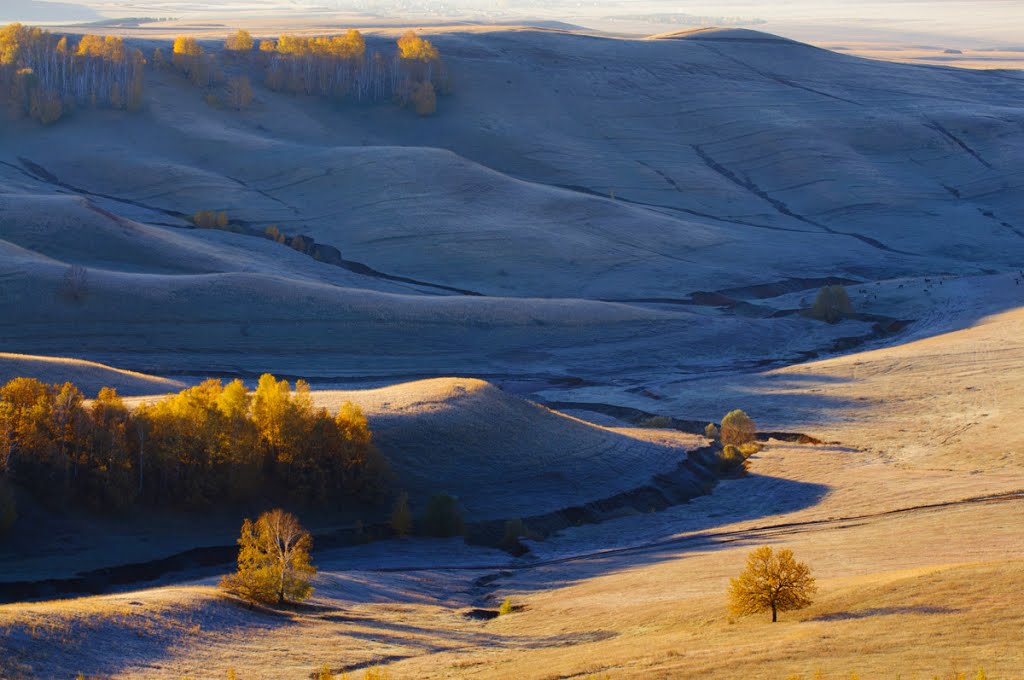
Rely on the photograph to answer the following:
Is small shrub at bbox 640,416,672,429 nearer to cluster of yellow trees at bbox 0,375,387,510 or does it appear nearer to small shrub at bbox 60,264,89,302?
cluster of yellow trees at bbox 0,375,387,510

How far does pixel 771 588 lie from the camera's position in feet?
61.5

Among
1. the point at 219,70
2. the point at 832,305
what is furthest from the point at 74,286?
the point at 219,70

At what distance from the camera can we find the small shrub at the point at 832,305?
2421 inches

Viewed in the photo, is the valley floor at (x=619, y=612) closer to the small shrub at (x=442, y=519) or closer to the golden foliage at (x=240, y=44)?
the small shrub at (x=442, y=519)

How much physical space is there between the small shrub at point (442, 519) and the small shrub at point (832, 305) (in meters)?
35.2

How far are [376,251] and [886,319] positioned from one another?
27.2 m

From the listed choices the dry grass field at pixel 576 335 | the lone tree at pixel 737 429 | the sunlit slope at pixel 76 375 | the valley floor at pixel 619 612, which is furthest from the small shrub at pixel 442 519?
the lone tree at pixel 737 429

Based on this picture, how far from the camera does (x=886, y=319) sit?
61906 mm

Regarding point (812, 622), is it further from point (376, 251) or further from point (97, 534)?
point (376, 251)

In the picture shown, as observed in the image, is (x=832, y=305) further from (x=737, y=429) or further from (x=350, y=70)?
(x=350, y=70)

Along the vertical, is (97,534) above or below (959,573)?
below

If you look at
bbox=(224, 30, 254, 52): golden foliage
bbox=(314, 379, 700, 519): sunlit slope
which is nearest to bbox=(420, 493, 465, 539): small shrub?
bbox=(314, 379, 700, 519): sunlit slope

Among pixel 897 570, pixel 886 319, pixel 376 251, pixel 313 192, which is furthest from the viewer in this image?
pixel 313 192

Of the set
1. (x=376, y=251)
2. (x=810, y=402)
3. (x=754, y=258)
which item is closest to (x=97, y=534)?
(x=810, y=402)
